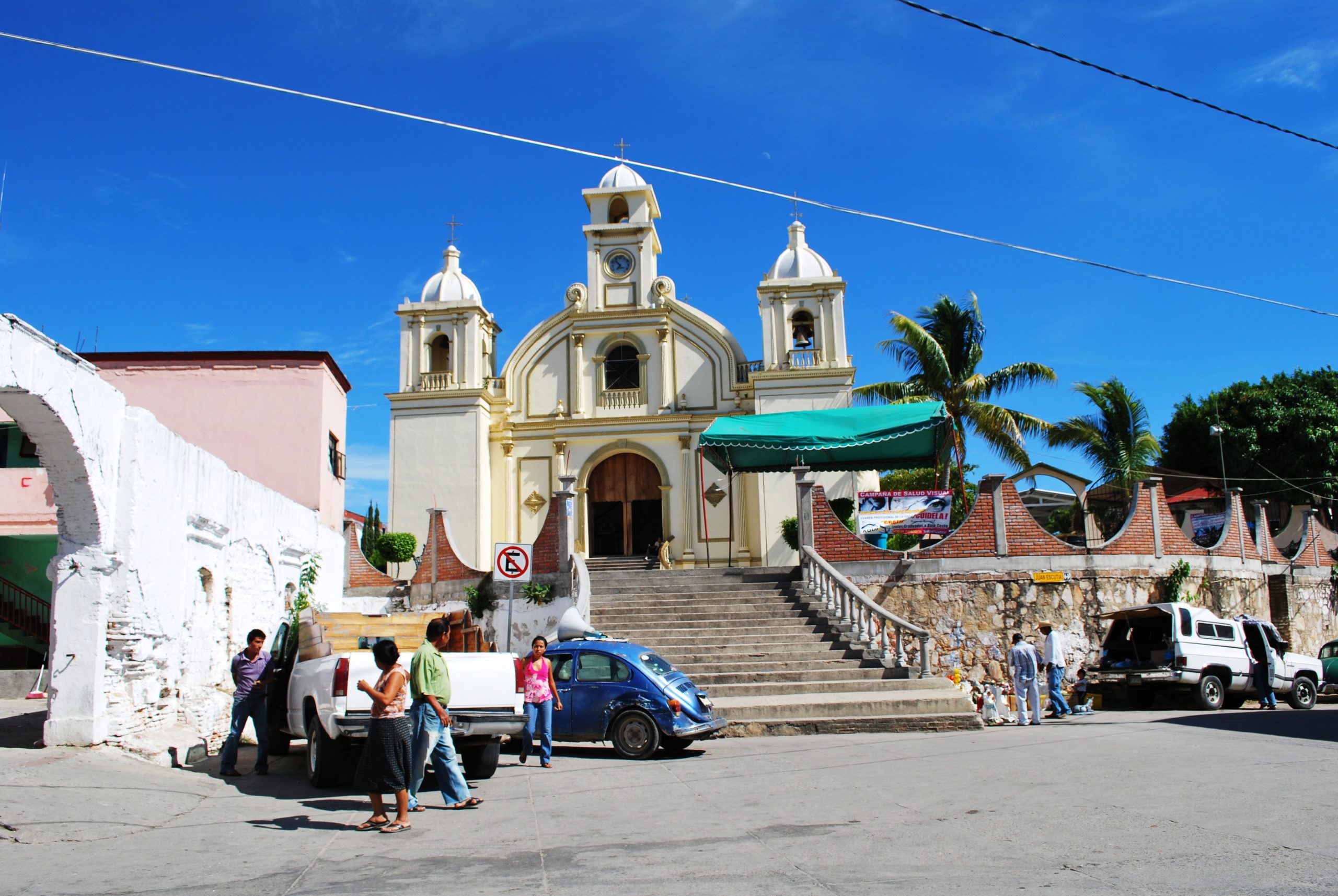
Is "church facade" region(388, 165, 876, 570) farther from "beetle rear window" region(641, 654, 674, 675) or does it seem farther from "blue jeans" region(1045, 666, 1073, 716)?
"beetle rear window" region(641, 654, 674, 675)

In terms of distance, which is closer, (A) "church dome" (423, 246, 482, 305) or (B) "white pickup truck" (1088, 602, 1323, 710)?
(B) "white pickup truck" (1088, 602, 1323, 710)

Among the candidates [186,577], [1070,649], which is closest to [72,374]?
[186,577]

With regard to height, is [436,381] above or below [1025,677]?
above

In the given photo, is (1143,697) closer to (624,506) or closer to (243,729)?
(624,506)

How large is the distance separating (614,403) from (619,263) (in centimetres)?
410

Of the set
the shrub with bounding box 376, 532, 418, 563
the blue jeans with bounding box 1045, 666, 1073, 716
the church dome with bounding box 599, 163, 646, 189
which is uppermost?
the church dome with bounding box 599, 163, 646, 189

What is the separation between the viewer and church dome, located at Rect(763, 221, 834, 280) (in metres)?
28.0

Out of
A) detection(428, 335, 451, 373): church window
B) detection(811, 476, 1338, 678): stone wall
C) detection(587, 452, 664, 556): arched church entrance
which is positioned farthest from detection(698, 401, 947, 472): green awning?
detection(428, 335, 451, 373): church window

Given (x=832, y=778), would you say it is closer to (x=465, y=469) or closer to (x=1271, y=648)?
(x=1271, y=648)

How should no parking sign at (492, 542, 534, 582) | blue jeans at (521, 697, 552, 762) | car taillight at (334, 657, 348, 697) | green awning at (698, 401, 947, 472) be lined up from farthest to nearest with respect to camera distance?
green awning at (698, 401, 947, 472) → no parking sign at (492, 542, 534, 582) → blue jeans at (521, 697, 552, 762) → car taillight at (334, 657, 348, 697)

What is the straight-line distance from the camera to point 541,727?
1139cm

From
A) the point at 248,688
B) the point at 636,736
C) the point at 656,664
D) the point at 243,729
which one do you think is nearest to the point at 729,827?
the point at 636,736

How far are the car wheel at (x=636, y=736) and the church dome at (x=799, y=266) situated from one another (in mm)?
17791

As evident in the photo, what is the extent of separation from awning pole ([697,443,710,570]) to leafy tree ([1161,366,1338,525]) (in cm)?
2364
